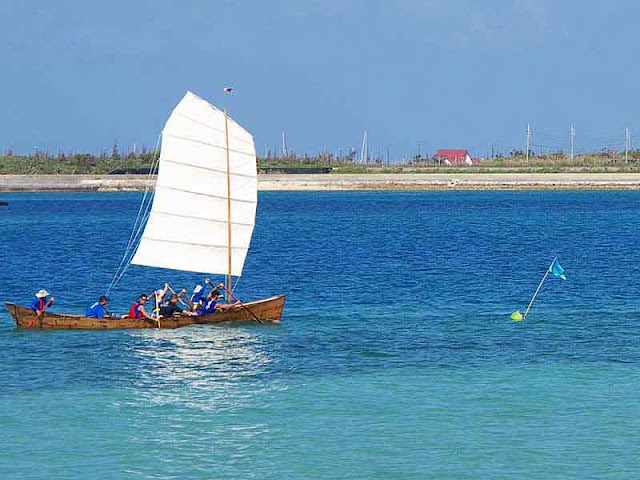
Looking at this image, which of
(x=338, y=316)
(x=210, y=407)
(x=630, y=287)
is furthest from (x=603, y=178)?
(x=210, y=407)

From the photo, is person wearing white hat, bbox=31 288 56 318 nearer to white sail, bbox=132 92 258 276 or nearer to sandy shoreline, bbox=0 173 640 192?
Result: white sail, bbox=132 92 258 276

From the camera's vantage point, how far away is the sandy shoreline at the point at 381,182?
168m

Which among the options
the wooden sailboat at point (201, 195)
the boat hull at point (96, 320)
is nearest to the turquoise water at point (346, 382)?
the boat hull at point (96, 320)

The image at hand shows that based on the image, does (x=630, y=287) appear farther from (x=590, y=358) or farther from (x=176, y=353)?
(x=176, y=353)

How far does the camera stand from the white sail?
36500mm

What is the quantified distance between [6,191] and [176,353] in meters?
153

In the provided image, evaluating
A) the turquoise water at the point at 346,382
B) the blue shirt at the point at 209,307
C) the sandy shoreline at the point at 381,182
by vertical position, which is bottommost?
the turquoise water at the point at 346,382

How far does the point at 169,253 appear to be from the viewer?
36.8 metres

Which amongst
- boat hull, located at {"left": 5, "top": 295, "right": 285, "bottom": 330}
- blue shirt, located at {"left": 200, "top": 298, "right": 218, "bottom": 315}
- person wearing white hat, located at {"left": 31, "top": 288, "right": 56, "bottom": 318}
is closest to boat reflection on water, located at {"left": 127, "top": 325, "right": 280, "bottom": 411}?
boat hull, located at {"left": 5, "top": 295, "right": 285, "bottom": 330}

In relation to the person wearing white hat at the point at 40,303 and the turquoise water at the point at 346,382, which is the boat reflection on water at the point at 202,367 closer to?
the turquoise water at the point at 346,382

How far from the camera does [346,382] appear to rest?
27094 millimetres

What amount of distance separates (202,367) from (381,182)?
484 ft

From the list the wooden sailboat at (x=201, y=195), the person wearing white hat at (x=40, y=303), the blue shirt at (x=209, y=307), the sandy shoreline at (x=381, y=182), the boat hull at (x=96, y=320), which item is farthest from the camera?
the sandy shoreline at (x=381, y=182)

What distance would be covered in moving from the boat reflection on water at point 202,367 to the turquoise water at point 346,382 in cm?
8
